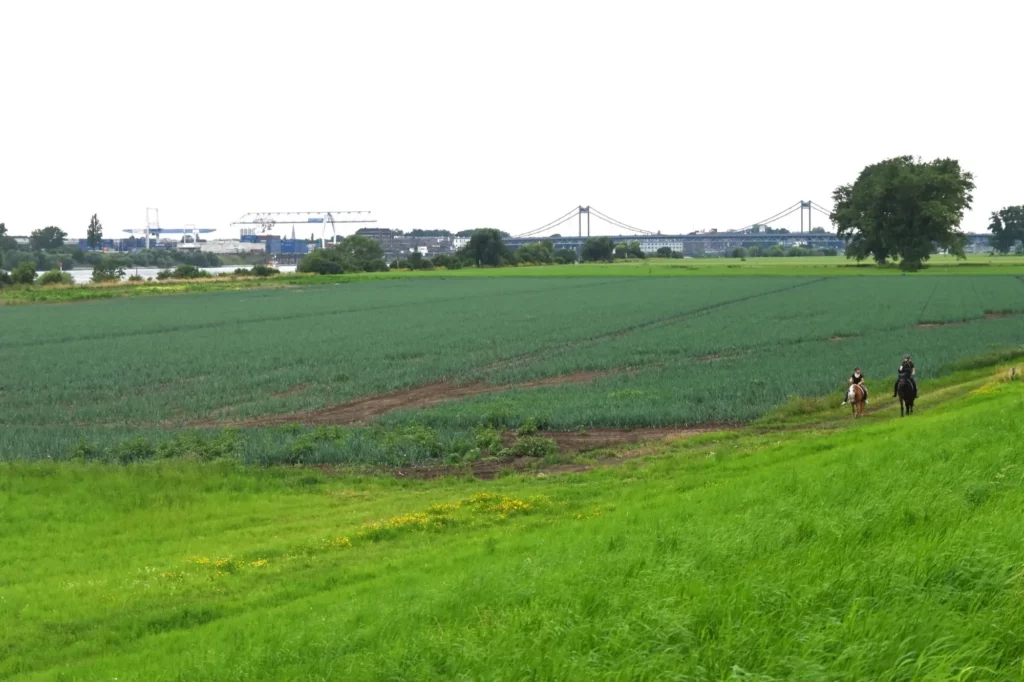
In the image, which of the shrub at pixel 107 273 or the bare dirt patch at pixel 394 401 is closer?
the bare dirt patch at pixel 394 401

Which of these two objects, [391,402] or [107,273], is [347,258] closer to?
[107,273]

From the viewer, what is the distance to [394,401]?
3384cm

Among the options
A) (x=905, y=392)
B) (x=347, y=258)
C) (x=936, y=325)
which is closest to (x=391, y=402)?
(x=905, y=392)

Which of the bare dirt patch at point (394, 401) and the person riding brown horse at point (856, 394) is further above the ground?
the person riding brown horse at point (856, 394)

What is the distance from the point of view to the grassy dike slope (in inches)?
235

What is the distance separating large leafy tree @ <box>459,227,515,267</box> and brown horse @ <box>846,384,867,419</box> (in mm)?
160201

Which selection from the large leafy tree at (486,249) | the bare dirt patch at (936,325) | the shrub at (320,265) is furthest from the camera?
the large leafy tree at (486,249)

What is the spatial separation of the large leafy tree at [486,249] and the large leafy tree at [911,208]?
2883 inches

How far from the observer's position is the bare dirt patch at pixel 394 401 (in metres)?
30.5

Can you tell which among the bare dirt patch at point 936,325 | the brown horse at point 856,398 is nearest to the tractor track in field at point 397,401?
the brown horse at point 856,398

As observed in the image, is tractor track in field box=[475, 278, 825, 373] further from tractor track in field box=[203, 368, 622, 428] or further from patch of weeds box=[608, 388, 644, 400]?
patch of weeds box=[608, 388, 644, 400]

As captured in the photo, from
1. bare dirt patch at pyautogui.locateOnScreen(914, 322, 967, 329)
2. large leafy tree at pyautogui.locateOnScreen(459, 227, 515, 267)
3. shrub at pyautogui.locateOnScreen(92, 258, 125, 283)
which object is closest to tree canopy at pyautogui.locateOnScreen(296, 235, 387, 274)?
large leafy tree at pyautogui.locateOnScreen(459, 227, 515, 267)

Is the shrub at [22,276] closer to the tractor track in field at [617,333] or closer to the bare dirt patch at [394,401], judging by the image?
the tractor track in field at [617,333]

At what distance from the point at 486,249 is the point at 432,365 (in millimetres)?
143461
